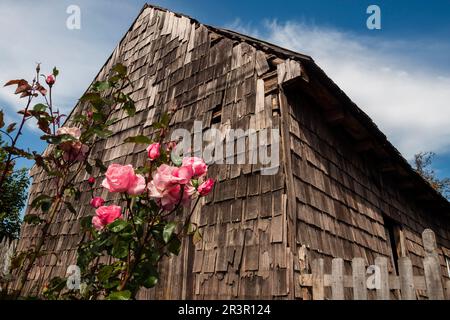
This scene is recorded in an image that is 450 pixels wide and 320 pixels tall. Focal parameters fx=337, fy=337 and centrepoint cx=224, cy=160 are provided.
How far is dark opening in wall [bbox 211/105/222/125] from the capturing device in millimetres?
5548

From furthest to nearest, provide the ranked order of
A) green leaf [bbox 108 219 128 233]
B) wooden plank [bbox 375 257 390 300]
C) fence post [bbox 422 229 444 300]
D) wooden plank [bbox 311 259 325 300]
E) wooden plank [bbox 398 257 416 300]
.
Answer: wooden plank [bbox 311 259 325 300]
wooden plank [bbox 375 257 390 300]
wooden plank [bbox 398 257 416 300]
fence post [bbox 422 229 444 300]
green leaf [bbox 108 219 128 233]

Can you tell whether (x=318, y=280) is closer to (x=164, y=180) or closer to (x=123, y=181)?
(x=164, y=180)

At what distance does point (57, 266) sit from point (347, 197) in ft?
19.5

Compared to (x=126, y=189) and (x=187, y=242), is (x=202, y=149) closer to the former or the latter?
(x=187, y=242)

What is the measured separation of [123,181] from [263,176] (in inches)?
122

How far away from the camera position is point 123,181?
1543 millimetres

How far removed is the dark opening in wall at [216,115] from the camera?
218 inches

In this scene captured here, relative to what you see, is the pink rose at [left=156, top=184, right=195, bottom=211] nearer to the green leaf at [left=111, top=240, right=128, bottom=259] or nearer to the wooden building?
the green leaf at [left=111, top=240, right=128, bottom=259]

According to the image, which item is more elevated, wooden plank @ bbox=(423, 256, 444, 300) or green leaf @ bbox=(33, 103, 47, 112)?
green leaf @ bbox=(33, 103, 47, 112)

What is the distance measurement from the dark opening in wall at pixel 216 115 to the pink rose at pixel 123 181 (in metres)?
4.01

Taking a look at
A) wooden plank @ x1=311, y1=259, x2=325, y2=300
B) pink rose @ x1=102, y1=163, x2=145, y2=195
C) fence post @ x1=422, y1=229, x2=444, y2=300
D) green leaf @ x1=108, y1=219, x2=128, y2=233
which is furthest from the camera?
wooden plank @ x1=311, y1=259, x2=325, y2=300

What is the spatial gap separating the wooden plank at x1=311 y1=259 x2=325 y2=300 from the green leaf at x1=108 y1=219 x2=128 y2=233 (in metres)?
2.49

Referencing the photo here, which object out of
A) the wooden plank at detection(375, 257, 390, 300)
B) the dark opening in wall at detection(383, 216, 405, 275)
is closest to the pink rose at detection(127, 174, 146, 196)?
the wooden plank at detection(375, 257, 390, 300)

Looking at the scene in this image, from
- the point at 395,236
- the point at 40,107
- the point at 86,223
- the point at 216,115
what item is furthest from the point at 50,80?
the point at 395,236
